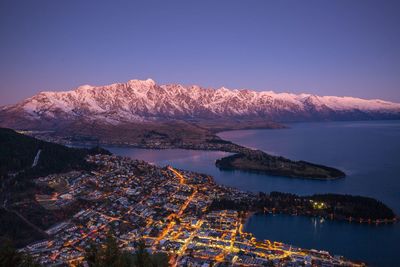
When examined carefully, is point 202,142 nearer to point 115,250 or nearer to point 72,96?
point 115,250

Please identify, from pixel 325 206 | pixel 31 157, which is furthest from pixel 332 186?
pixel 31 157

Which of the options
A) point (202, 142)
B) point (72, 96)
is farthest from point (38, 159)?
point (72, 96)

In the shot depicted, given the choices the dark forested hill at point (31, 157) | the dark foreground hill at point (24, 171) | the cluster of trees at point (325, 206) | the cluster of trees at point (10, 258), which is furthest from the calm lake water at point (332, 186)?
the cluster of trees at point (10, 258)

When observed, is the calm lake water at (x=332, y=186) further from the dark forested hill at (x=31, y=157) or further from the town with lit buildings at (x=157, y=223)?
the dark forested hill at (x=31, y=157)

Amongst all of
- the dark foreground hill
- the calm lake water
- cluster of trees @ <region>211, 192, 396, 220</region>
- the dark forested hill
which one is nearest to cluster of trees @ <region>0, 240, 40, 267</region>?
the dark foreground hill

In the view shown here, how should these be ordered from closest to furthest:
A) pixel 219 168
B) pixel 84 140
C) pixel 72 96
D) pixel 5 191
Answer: pixel 5 191
pixel 219 168
pixel 84 140
pixel 72 96
